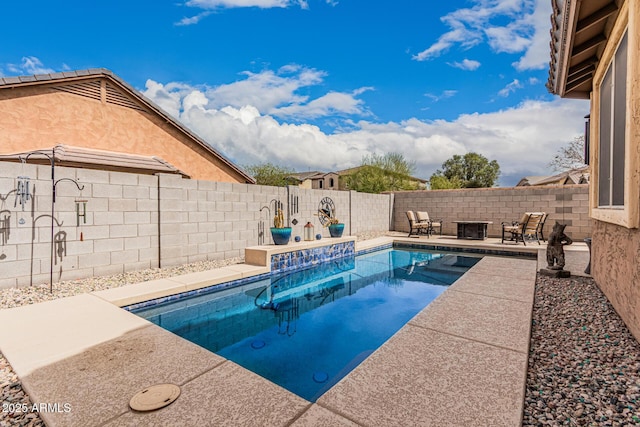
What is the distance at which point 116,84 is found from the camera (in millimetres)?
10203

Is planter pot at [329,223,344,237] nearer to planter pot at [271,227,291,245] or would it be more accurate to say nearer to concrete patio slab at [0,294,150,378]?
planter pot at [271,227,291,245]

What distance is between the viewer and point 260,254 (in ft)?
19.2

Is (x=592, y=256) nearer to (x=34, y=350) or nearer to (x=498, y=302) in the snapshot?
(x=498, y=302)

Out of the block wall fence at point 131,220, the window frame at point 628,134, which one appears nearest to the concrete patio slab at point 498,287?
the window frame at point 628,134

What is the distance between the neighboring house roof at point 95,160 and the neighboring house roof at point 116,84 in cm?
182

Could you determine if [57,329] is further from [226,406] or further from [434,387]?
[434,387]

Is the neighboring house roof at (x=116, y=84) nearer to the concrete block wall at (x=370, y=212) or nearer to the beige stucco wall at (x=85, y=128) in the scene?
the beige stucco wall at (x=85, y=128)

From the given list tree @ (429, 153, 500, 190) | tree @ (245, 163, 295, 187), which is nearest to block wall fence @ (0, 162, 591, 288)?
tree @ (245, 163, 295, 187)

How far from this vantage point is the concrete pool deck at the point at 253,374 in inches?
64.4

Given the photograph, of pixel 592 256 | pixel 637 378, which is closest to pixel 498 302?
pixel 637 378

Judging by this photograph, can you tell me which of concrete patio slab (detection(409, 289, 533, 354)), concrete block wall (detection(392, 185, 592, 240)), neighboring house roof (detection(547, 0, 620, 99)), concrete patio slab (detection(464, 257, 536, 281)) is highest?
neighboring house roof (detection(547, 0, 620, 99))

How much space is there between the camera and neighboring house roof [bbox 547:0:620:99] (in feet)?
9.20

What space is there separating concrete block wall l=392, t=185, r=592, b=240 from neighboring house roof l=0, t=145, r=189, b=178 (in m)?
8.83

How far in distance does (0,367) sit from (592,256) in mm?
6823
